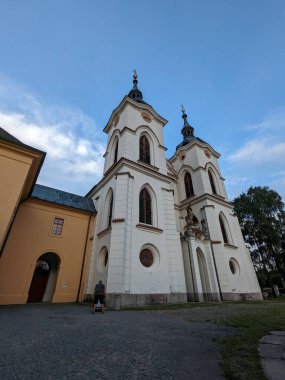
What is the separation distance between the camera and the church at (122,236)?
38.3 feet

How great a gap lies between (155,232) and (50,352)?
1116cm

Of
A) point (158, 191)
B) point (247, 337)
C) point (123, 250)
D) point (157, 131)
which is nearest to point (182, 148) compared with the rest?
point (157, 131)

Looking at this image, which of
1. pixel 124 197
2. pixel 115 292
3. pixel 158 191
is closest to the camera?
pixel 115 292

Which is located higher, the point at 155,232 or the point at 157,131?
the point at 157,131

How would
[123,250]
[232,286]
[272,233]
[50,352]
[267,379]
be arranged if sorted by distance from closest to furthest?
[267,379] < [50,352] < [123,250] < [232,286] < [272,233]

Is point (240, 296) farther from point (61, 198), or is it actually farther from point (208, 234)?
point (61, 198)

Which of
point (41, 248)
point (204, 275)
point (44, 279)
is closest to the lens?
point (41, 248)

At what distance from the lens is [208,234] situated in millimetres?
19328

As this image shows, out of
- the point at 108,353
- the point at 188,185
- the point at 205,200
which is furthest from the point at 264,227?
the point at 108,353

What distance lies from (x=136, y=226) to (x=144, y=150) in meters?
8.63

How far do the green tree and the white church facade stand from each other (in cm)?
255

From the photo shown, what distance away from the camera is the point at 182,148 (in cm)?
2864

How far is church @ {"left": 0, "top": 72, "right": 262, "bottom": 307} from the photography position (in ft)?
38.3

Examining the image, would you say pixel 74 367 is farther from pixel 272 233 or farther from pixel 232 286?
pixel 272 233
